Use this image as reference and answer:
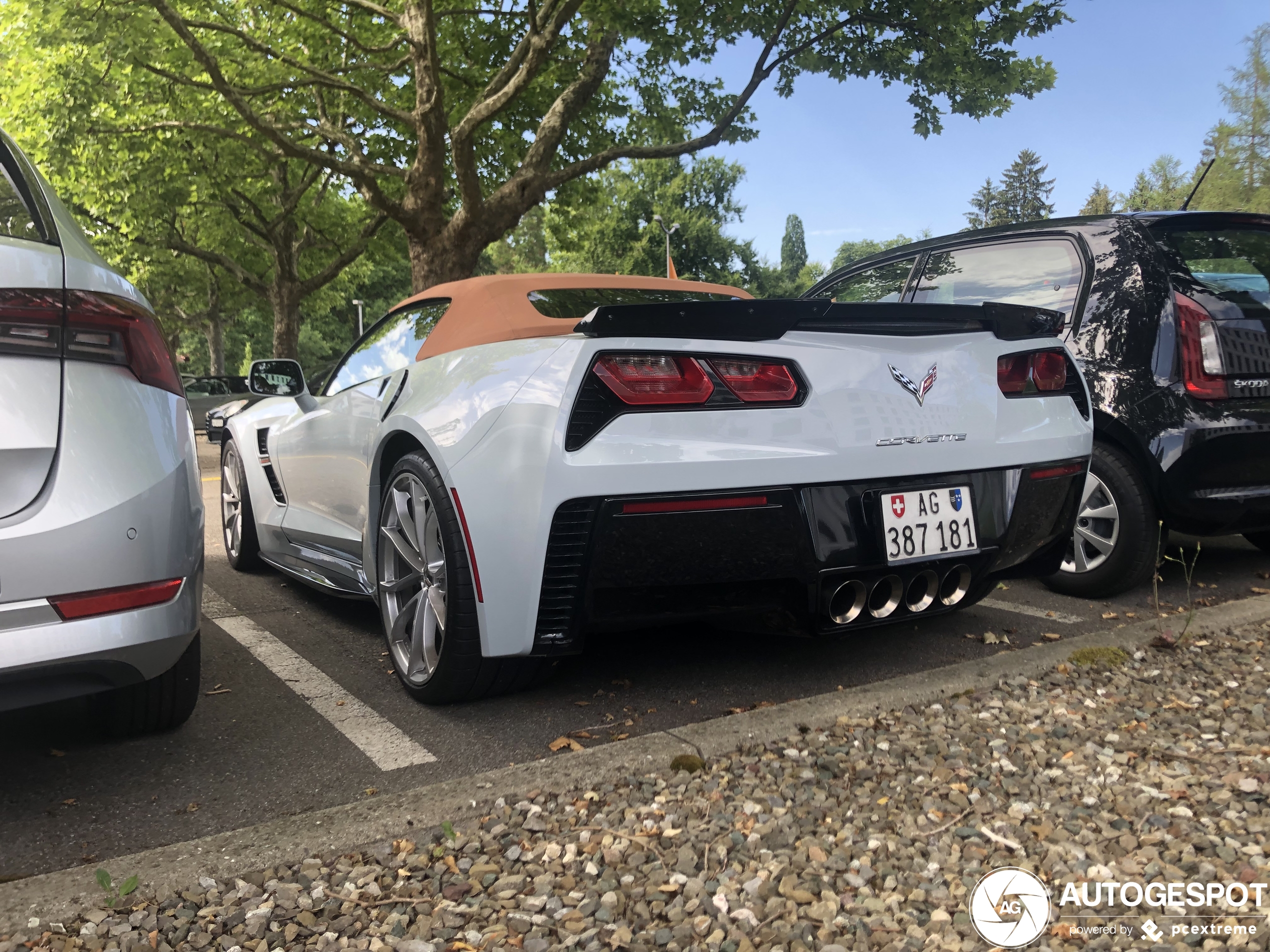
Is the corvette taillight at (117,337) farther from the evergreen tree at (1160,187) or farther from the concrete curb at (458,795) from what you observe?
the evergreen tree at (1160,187)

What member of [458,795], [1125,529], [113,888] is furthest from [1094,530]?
[113,888]

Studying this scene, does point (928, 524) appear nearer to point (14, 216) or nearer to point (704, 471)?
point (704, 471)

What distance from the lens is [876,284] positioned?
5516mm

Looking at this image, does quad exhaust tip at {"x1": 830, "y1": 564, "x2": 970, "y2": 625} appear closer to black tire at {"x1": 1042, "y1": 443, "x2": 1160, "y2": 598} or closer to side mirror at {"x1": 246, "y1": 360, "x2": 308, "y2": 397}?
black tire at {"x1": 1042, "y1": 443, "x2": 1160, "y2": 598}

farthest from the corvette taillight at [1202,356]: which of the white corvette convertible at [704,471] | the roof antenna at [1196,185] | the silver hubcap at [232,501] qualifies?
the silver hubcap at [232,501]

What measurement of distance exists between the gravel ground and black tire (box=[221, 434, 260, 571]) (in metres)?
3.39

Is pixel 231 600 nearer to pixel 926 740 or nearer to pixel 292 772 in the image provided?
pixel 292 772

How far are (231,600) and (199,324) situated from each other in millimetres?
44443

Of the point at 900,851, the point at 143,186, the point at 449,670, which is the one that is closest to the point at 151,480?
the point at 449,670

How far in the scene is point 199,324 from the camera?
45.1 m

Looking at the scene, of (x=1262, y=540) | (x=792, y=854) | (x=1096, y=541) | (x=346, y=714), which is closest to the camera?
(x=792, y=854)

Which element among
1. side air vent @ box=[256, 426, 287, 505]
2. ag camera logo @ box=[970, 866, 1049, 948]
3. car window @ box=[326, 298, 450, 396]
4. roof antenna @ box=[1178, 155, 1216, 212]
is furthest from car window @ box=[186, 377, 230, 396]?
ag camera logo @ box=[970, 866, 1049, 948]

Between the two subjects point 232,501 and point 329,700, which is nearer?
point 329,700
